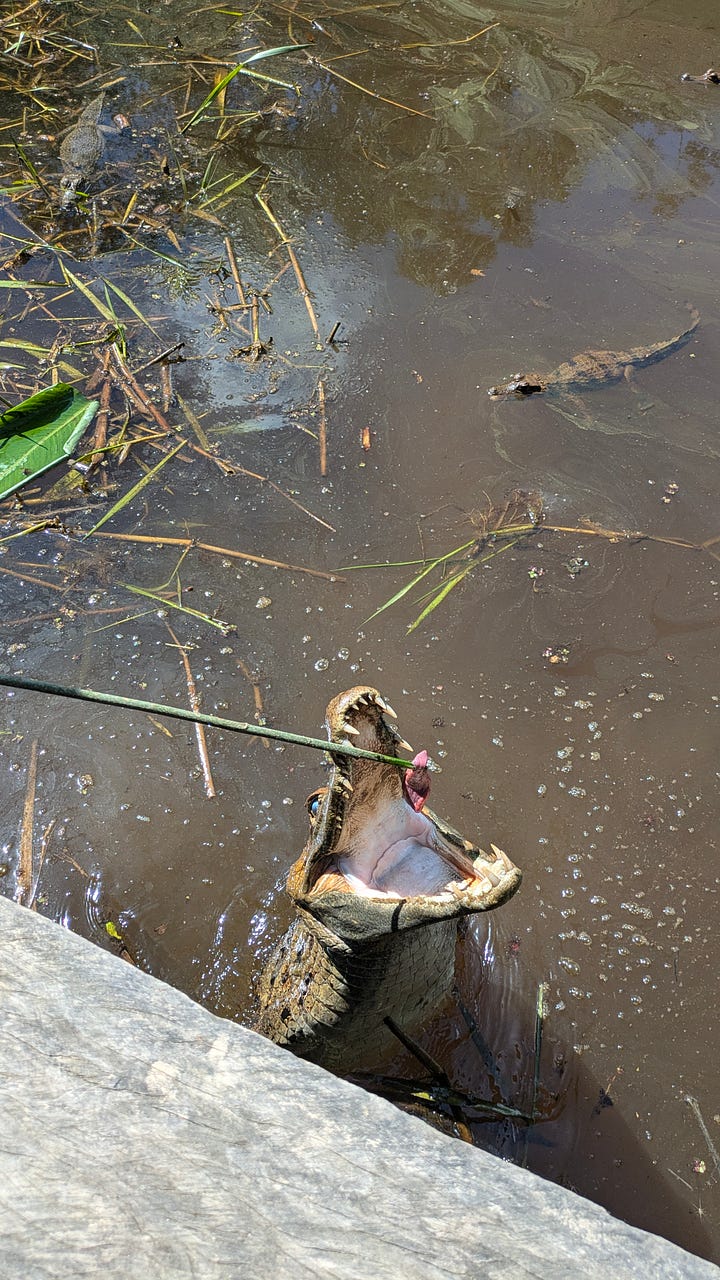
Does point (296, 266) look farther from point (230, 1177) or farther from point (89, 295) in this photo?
point (230, 1177)

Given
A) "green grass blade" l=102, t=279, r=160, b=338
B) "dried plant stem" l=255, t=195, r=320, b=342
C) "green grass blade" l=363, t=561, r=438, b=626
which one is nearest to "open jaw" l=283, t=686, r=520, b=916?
"green grass blade" l=363, t=561, r=438, b=626

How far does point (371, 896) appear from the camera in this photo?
185 centimetres

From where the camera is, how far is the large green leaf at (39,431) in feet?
2.55

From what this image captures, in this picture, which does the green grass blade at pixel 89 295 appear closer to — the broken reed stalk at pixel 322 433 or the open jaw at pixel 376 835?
the broken reed stalk at pixel 322 433

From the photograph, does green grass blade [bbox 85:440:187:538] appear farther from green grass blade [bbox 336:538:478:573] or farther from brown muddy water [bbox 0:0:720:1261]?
green grass blade [bbox 336:538:478:573]

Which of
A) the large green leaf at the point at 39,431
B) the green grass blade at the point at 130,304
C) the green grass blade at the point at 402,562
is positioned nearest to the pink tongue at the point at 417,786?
the large green leaf at the point at 39,431

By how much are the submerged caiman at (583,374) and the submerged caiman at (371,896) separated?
2247 mm

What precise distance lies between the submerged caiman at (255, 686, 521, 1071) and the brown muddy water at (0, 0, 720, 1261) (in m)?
0.32

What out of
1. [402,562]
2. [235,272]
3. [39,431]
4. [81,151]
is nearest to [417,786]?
[39,431]

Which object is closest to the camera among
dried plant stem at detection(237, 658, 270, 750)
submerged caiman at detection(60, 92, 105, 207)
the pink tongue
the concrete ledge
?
A: the concrete ledge

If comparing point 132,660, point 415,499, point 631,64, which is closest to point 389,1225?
point 132,660

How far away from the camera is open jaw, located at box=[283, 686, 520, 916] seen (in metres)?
1.86

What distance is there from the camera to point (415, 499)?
139 inches

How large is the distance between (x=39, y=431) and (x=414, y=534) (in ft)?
8.76
